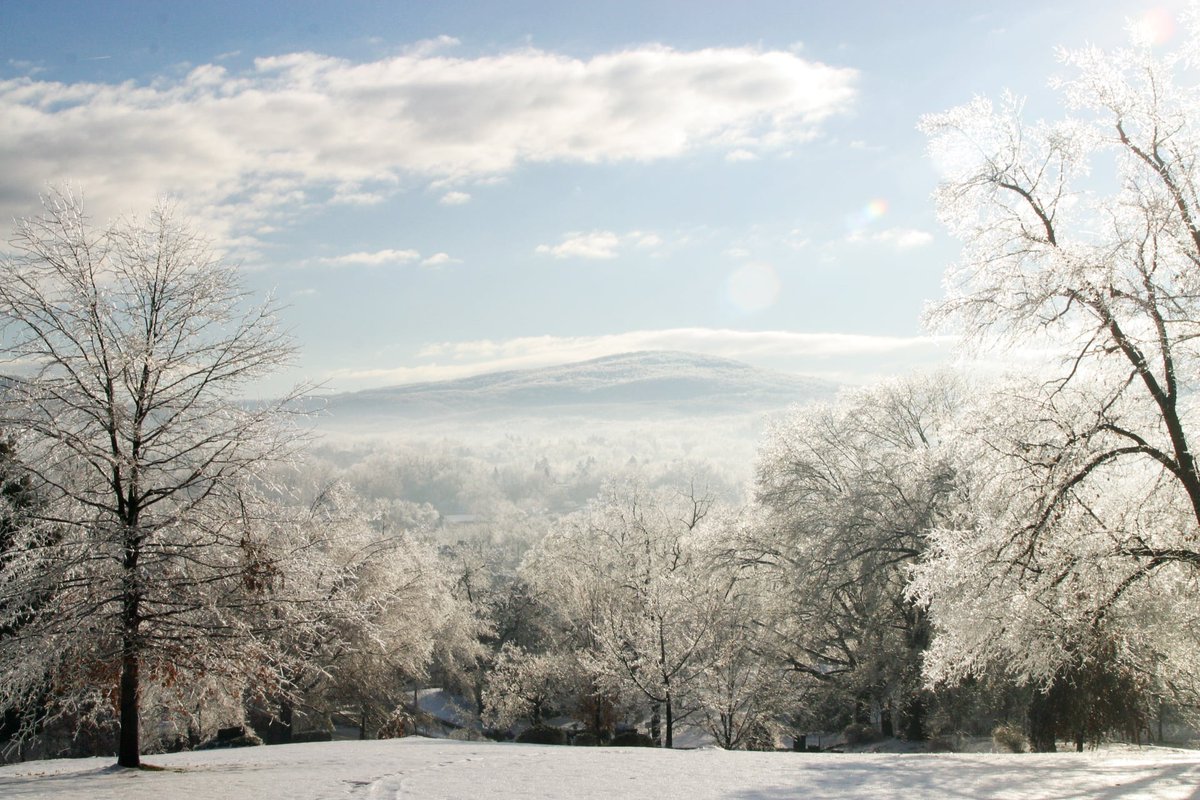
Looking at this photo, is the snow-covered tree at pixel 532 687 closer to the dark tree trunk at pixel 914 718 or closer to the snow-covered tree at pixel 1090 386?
the dark tree trunk at pixel 914 718

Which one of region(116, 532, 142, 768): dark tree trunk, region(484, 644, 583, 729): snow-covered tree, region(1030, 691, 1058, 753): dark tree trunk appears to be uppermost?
region(116, 532, 142, 768): dark tree trunk

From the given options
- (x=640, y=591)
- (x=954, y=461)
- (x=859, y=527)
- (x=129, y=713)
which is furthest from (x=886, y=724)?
(x=129, y=713)

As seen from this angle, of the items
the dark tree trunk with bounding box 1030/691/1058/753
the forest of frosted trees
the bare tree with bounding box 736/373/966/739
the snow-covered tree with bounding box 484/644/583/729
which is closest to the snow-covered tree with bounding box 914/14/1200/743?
the forest of frosted trees

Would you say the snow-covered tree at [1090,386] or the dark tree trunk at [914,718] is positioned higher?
the snow-covered tree at [1090,386]

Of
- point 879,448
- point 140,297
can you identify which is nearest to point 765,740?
point 879,448

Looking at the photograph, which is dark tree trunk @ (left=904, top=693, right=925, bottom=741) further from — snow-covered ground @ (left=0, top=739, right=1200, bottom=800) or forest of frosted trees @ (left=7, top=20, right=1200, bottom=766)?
snow-covered ground @ (left=0, top=739, right=1200, bottom=800)

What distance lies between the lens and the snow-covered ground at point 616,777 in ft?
32.3

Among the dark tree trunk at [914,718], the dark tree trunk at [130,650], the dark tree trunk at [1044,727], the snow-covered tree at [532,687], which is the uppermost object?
the dark tree trunk at [130,650]

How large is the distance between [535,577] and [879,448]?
2468 cm

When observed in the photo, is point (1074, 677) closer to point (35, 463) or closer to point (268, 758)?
point (268, 758)

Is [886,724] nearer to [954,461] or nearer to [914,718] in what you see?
[914,718]

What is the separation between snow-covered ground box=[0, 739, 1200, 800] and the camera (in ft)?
32.3

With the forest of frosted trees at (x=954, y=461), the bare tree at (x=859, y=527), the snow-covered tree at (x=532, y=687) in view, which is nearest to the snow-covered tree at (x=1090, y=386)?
the forest of frosted trees at (x=954, y=461)

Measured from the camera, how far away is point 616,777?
11359 millimetres
